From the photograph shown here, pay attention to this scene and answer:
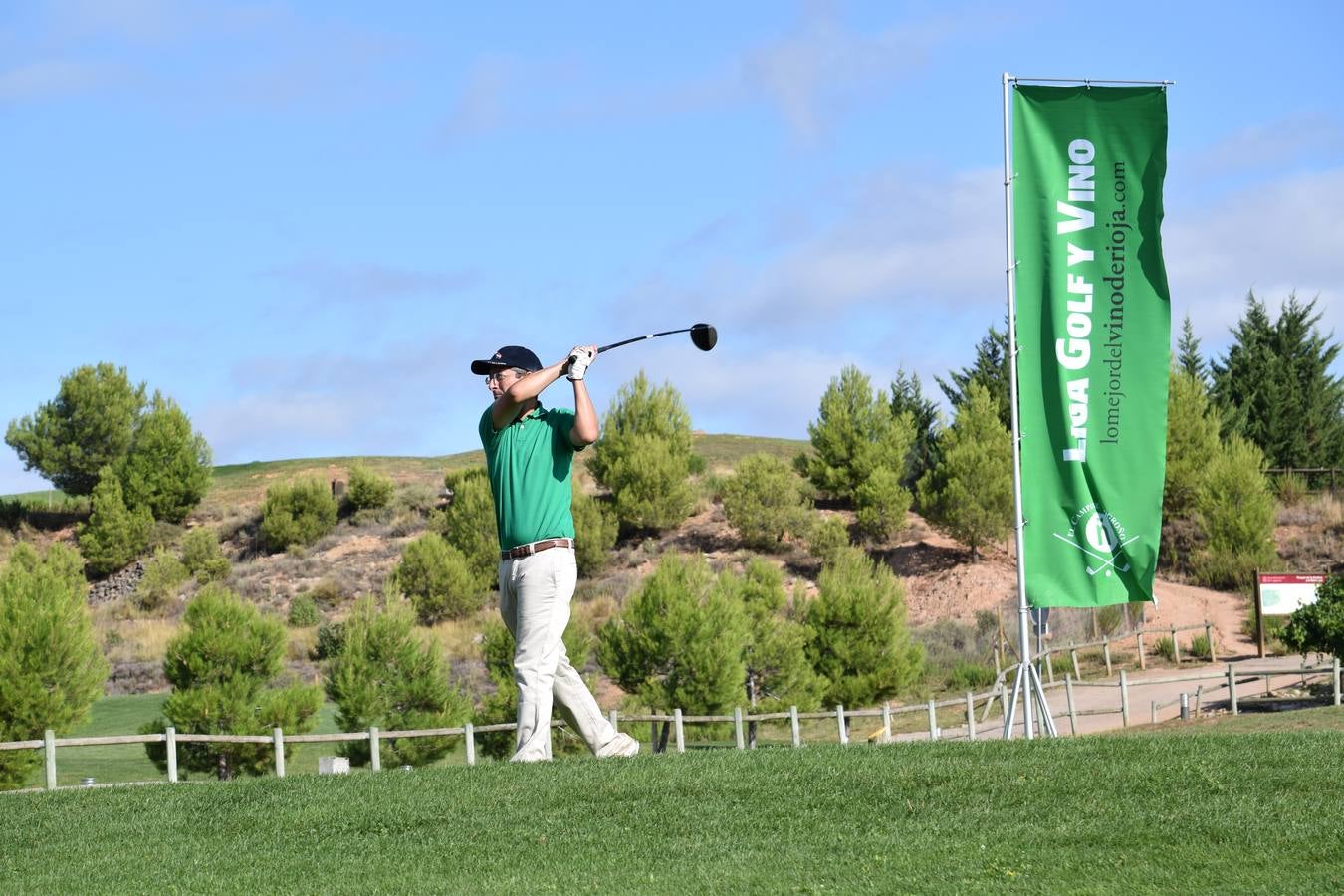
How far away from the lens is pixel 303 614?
5097 centimetres

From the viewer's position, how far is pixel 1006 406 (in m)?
61.3

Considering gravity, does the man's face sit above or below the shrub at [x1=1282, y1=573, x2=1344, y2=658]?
above

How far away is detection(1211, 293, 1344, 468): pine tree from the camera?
196ft

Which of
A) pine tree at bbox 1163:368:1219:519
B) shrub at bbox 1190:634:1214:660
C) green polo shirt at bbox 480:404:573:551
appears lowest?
shrub at bbox 1190:634:1214:660

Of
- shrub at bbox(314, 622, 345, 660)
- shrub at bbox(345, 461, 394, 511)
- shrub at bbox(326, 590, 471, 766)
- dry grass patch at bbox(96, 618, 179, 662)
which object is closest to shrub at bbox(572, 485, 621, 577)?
shrub at bbox(314, 622, 345, 660)

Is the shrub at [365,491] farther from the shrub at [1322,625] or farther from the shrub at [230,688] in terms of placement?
the shrub at [1322,625]

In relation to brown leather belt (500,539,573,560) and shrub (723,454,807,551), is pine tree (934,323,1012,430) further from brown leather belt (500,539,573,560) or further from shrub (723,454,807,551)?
brown leather belt (500,539,573,560)

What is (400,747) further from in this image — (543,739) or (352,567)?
(352,567)

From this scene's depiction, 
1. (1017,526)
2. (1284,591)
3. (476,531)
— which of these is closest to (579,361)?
(1017,526)

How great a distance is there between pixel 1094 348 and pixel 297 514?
52.1m

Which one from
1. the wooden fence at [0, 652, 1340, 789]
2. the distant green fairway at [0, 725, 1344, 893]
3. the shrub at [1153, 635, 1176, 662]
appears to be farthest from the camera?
the shrub at [1153, 635, 1176, 662]

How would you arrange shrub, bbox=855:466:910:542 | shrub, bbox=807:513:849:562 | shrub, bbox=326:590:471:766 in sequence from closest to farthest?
shrub, bbox=326:590:471:766
shrub, bbox=807:513:849:562
shrub, bbox=855:466:910:542

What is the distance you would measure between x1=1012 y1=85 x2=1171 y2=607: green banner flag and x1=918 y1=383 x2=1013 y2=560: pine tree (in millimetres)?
36029

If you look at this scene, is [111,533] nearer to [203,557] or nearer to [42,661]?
[203,557]
